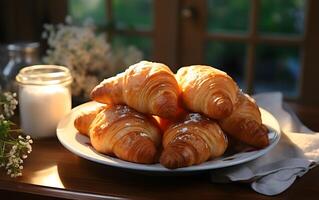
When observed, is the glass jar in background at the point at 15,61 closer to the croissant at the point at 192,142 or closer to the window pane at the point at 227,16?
the croissant at the point at 192,142

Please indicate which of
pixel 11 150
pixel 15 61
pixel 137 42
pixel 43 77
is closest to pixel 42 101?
pixel 43 77

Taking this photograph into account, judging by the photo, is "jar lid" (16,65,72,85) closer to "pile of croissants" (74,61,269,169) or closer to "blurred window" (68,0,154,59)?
"pile of croissants" (74,61,269,169)

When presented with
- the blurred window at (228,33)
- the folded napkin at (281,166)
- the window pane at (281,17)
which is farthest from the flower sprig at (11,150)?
the window pane at (281,17)

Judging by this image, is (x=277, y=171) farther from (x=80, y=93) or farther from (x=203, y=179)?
(x=80, y=93)

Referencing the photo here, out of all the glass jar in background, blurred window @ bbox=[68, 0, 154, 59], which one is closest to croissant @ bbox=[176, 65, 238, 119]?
the glass jar in background

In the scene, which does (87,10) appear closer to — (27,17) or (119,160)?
(27,17)
